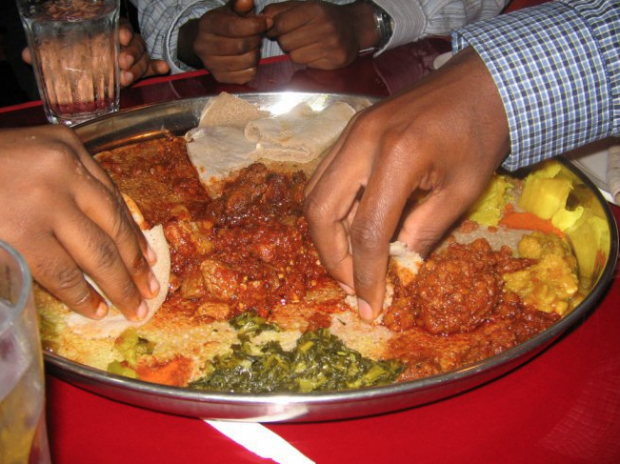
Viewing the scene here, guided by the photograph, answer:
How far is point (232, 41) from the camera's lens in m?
3.43

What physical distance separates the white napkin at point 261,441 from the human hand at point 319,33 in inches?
98.4

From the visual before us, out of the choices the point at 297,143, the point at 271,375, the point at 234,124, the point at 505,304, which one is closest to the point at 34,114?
the point at 234,124

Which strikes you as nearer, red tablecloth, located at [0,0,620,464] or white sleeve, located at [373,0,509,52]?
red tablecloth, located at [0,0,620,464]

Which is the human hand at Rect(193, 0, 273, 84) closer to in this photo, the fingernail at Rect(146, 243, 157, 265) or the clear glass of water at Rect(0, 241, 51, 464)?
the fingernail at Rect(146, 243, 157, 265)

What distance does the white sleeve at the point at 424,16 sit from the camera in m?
3.81

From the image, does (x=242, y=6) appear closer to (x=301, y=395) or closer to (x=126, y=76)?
(x=126, y=76)

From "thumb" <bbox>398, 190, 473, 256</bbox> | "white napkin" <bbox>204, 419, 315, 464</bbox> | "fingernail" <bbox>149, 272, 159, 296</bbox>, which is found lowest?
"white napkin" <bbox>204, 419, 315, 464</bbox>

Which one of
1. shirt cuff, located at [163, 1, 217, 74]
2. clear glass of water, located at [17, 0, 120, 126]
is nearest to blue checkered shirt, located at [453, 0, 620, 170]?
clear glass of water, located at [17, 0, 120, 126]

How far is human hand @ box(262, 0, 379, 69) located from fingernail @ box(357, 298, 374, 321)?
2.11 m

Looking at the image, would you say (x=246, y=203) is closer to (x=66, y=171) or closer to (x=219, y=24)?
(x=66, y=171)

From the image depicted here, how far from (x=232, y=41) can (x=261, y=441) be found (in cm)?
250

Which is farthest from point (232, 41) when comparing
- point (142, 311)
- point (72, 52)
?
point (142, 311)

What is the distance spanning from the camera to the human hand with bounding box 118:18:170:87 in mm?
3293

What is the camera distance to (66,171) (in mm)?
1486
